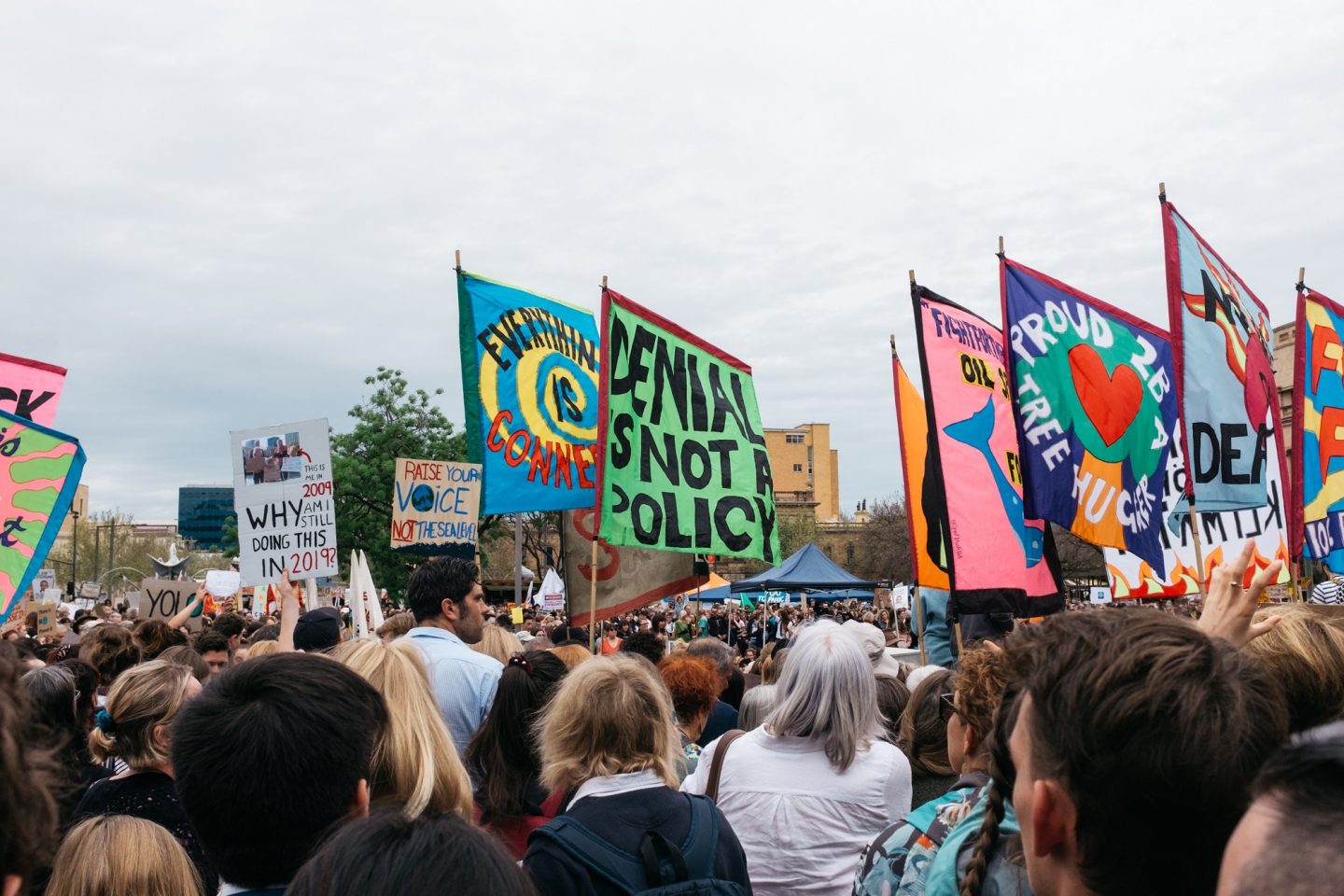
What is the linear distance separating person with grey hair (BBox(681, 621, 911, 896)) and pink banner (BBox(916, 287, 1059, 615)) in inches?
143

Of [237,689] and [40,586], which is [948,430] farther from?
Result: [40,586]

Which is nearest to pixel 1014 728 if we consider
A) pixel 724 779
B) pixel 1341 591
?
pixel 724 779

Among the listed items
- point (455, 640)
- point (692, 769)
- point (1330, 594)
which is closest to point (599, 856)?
point (692, 769)

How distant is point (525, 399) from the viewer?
10.0 m

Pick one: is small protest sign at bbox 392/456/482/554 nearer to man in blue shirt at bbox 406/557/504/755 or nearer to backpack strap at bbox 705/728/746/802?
man in blue shirt at bbox 406/557/504/755

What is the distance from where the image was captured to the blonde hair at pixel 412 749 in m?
3.16

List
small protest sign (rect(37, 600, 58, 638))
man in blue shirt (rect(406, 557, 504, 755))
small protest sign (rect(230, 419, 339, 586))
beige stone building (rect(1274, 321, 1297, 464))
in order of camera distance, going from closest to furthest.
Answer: man in blue shirt (rect(406, 557, 504, 755)) → small protest sign (rect(230, 419, 339, 586)) → small protest sign (rect(37, 600, 58, 638)) → beige stone building (rect(1274, 321, 1297, 464))

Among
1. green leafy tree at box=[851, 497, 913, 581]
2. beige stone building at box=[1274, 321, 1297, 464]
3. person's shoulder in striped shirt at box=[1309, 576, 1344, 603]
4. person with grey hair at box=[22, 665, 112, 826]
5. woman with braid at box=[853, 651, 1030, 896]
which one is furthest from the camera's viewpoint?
green leafy tree at box=[851, 497, 913, 581]

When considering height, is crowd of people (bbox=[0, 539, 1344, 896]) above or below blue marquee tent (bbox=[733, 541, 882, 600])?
above

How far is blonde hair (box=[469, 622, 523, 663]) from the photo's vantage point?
21.9 feet

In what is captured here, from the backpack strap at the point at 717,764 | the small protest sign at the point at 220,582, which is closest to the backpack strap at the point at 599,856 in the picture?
the backpack strap at the point at 717,764

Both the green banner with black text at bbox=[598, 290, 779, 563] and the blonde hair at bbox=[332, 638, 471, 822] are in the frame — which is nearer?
the blonde hair at bbox=[332, 638, 471, 822]

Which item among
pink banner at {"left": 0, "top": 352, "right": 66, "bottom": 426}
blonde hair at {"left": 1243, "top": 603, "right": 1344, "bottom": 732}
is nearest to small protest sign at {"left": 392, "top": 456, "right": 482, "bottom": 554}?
pink banner at {"left": 0, "top": 352, "right": 66, "bottom": 426}

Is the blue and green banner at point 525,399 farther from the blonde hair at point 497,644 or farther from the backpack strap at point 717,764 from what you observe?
the backpack strap at point 717,764
